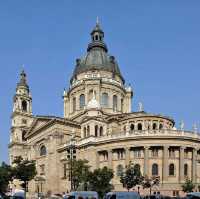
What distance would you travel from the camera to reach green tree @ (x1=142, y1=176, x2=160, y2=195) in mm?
71875

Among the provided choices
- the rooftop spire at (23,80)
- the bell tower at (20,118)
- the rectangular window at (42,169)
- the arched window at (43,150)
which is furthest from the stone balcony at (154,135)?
the rooftop spire at (23,80)

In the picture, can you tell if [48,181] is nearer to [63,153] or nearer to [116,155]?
[63,153]

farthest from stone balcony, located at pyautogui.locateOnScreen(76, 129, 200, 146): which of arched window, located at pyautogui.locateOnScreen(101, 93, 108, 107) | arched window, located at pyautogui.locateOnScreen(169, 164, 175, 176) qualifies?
arched window, located at pyautogui.locateOnScreen(101, 93, 108, 107)

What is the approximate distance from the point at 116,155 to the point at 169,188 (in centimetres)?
1267

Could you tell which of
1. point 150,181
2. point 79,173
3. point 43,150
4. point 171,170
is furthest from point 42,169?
point 171,170

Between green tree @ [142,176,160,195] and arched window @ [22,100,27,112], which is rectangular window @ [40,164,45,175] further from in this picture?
green tree @ [142,176,160,195]

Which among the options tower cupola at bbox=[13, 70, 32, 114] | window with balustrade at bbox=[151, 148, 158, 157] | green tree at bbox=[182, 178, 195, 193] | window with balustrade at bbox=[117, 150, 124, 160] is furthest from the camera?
tower cupola at bbox=[13, 70, 32, 114]

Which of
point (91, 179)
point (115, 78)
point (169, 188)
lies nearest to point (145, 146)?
point (169, 188)

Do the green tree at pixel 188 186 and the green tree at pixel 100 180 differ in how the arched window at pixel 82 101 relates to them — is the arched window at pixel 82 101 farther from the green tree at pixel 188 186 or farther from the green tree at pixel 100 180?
the green tree at pixel 100 180

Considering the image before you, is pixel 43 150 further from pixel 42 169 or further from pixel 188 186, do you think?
pixel 188 186

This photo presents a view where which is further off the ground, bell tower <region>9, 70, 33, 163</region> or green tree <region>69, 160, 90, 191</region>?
bell tower <region>9, 70, 33, 163</region>

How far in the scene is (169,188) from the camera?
253 ft

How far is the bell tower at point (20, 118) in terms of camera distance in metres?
118

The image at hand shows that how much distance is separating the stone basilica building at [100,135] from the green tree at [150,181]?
7.14 ft
